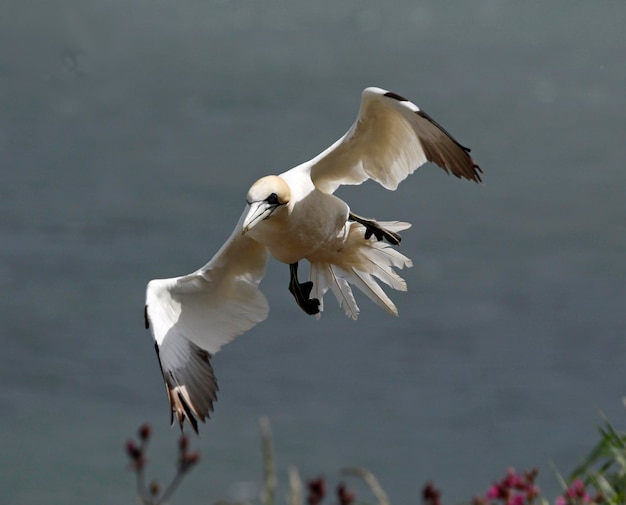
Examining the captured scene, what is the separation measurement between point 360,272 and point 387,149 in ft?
4.20

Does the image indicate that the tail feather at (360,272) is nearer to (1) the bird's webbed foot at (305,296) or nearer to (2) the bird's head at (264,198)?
(1) the bird's webbed foot at (305,296)

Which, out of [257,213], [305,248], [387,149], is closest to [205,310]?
[305,248]

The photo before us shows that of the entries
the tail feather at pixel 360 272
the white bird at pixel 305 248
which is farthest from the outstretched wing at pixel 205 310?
the tail feather at pixel 360 272

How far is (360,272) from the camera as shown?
Result: 8422 millimetres

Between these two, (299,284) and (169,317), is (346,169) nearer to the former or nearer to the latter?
(299,284)

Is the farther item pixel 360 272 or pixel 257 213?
pixel 360 272

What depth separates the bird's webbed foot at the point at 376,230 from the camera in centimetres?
805

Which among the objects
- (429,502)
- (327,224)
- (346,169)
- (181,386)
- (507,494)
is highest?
(346,169)

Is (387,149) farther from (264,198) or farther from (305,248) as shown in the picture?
(264,198)

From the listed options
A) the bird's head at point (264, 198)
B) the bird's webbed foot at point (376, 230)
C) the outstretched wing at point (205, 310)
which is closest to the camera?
the bird's head at point (264, 198)

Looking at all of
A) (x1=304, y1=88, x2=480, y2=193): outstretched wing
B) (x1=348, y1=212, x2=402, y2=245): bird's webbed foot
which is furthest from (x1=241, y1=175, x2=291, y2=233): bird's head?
(x1=348, y1=212, x2=402, y2=245): bird's webbed foot

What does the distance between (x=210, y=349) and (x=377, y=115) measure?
2.54 m

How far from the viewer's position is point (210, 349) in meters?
8.19

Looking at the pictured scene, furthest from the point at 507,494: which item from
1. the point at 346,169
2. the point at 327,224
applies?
the point at 346,169
